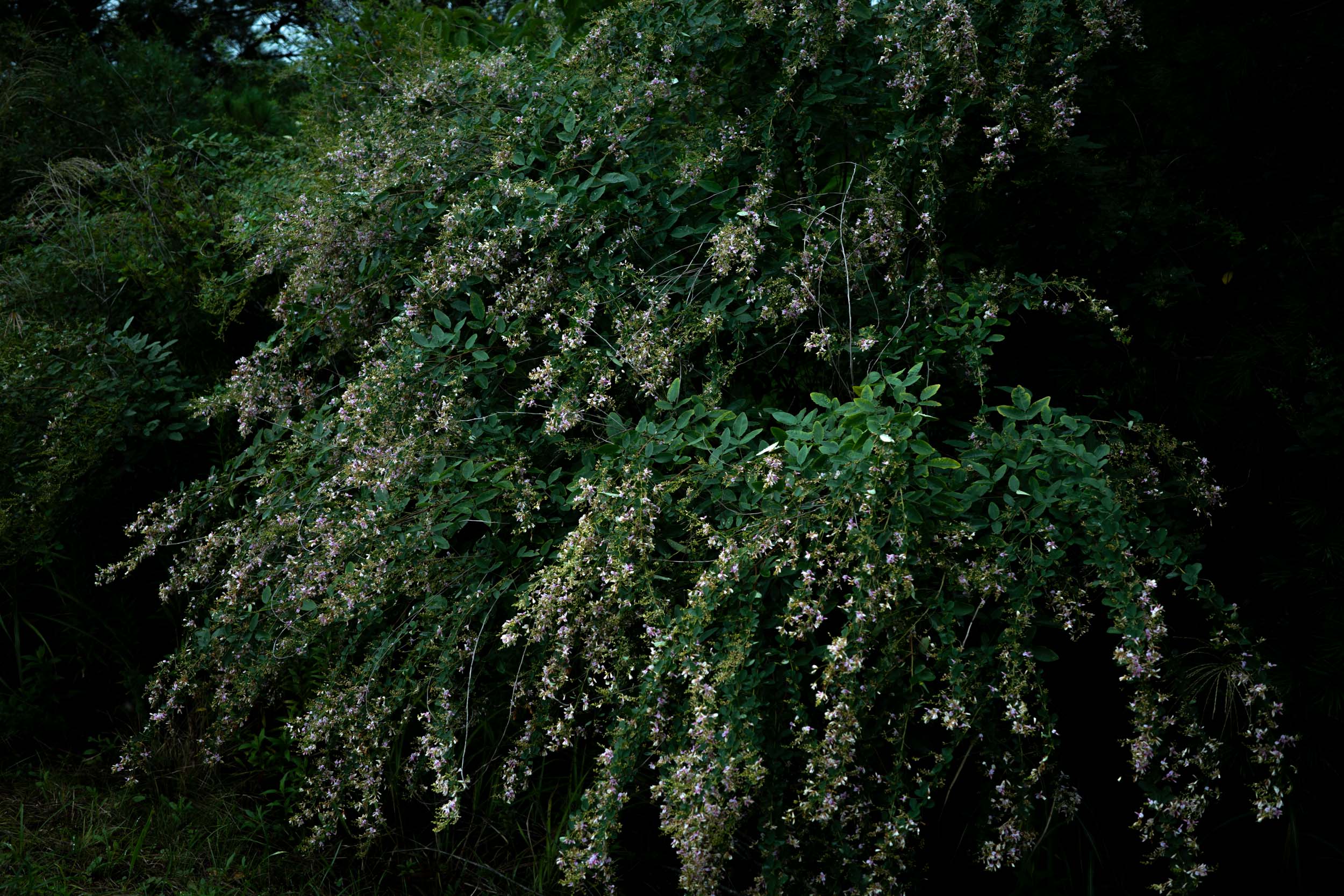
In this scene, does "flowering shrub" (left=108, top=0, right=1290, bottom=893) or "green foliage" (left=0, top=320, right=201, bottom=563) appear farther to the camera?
"green foliage" (left=0, top=320, right=201, bottom=563)

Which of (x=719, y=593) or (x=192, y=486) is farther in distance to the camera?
(x=192, y=486)

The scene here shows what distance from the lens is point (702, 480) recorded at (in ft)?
8.01

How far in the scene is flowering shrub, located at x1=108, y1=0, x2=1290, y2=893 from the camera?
2.16 metres

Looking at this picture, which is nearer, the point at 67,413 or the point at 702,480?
the point at 702,480

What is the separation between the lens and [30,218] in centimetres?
458

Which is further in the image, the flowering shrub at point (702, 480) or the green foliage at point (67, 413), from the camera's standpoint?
the green foliage at point (67, 413)

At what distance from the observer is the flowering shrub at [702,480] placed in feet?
7.10

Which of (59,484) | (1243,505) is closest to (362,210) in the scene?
(59,484)

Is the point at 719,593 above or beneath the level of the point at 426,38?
beneath

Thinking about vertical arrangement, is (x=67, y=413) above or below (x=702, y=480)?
below

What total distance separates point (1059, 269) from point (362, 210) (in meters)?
2.34

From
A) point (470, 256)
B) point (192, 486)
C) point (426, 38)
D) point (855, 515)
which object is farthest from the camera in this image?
point (426, 38)

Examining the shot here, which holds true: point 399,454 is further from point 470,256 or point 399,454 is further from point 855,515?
point 855,515

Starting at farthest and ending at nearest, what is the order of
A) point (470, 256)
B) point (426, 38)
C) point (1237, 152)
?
point (426, 38), point (470, 256), point (1237, 152)
